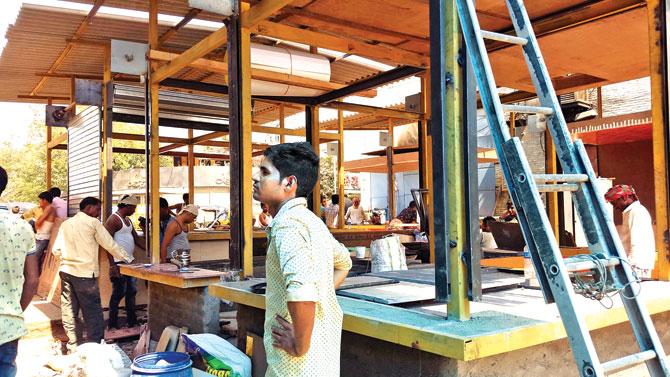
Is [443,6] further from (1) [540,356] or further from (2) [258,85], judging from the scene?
(2) [258,85]

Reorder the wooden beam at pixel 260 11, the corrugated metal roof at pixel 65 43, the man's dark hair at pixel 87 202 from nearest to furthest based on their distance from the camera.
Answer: the wooden beam at pixel 260 11 < the man's dark hair at pixel 87 202 < the corrugated metal roof at pixel 65 43

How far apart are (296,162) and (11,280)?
2.29 m

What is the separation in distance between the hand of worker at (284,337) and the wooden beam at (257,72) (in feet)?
11.3

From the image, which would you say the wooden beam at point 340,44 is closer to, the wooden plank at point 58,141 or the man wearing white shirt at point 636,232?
the man wearing white shirt at point 636,232

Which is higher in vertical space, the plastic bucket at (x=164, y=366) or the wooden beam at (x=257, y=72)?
the wooden beam at (x=257, y=72)

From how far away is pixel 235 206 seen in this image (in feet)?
13.3

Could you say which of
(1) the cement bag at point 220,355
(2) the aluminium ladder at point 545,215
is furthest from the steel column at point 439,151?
(1) the cement bag at point 220,355

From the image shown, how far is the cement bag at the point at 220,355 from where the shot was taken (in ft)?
11.1

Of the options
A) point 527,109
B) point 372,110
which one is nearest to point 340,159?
point 372,110

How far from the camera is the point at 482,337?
2.13m

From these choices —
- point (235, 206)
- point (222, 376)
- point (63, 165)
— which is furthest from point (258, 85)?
point (63, 165)

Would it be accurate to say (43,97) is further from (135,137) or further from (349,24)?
(349,24)

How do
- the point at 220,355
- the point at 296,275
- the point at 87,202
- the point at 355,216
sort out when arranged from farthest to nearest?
the point at 355,216 → the point at 87,202 → the point at 220,355 → the point at 296,275

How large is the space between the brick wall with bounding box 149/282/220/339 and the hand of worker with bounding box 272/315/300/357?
274 cm
